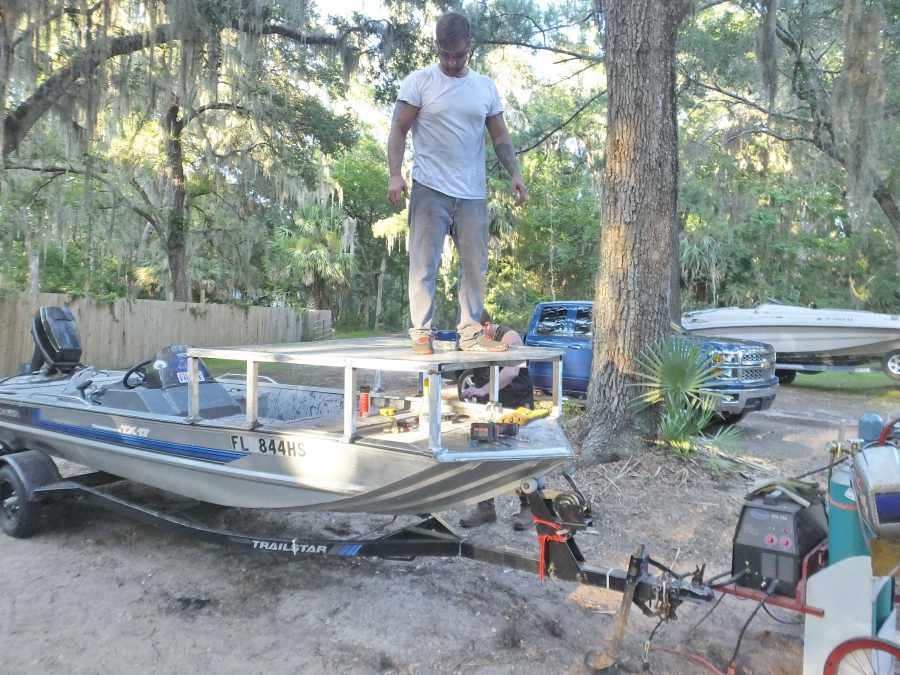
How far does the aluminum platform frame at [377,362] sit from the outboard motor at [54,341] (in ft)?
9.06

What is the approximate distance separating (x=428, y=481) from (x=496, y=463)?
13.6 inches

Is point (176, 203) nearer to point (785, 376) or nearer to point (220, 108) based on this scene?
point (220, 108)

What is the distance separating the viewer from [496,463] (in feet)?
10.7

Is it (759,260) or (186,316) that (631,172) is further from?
(759,260)

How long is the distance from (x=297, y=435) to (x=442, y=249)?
57.7 inches

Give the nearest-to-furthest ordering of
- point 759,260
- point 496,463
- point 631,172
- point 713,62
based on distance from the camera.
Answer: point 496,463 < point 631,172 < point 713,62 < point 759,260

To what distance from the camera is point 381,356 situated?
11.2 feet

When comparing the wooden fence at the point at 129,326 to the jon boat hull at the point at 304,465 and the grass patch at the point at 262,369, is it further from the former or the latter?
the jon boat hull at the point at 304,465

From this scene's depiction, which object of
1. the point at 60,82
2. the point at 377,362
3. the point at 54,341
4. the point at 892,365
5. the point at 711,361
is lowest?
the point at 892,365

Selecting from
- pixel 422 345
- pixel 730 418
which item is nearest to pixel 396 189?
pixel 422 345

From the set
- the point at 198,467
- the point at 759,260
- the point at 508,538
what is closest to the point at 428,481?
the point at 198,467

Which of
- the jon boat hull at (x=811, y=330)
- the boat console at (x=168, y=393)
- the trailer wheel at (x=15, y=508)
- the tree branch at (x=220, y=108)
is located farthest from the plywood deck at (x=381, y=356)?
the tree branch at (x=220, y=108)

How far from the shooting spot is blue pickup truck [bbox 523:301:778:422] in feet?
28.8

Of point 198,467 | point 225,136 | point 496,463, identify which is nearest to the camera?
point 496,463
